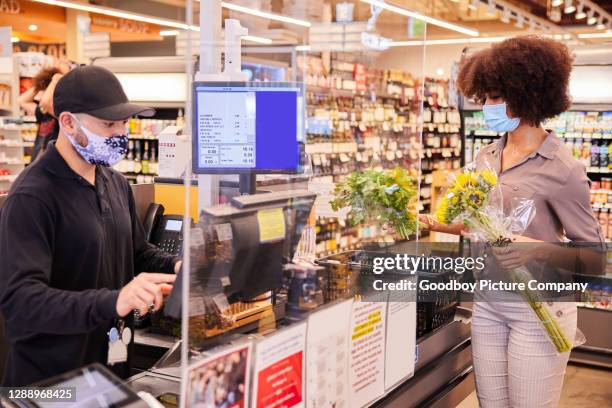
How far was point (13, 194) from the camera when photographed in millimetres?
2010

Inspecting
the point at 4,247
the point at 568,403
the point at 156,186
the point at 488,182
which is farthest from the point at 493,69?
the point at 568,403

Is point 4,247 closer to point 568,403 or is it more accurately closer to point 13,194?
point 13,194

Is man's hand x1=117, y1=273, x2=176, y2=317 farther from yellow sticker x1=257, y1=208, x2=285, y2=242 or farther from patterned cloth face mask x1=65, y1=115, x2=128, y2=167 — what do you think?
patterned cloth face mask x1=65, y1=115, x2=128, y2=167

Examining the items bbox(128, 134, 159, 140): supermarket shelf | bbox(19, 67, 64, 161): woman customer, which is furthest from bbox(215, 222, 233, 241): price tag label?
bbox(128, 134, 159, 140): supermarket shelf

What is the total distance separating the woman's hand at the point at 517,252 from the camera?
259cm

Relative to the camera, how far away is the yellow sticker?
1823 mm

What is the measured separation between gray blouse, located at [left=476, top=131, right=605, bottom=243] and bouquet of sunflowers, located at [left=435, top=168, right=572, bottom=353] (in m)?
0.10

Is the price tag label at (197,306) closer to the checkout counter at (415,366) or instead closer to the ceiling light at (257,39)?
the checkout counter at (415,366)

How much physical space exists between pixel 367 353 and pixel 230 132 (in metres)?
0.97

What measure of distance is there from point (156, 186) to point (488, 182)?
1842 mm

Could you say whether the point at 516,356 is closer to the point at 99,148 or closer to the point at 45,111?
the point at 99,148

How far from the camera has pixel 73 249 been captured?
2.09 meters

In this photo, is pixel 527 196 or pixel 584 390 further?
pixel 584 390

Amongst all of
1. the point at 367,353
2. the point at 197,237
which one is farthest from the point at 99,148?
the point at 367,353
